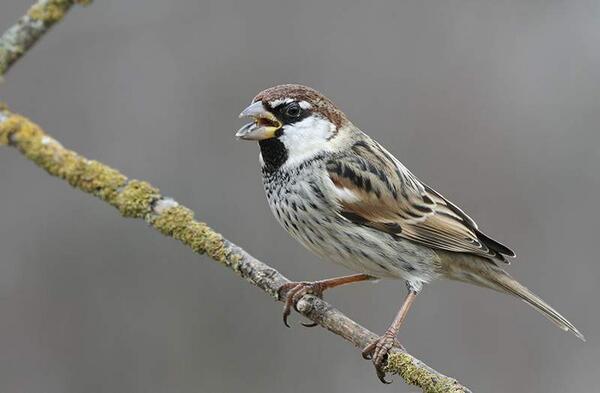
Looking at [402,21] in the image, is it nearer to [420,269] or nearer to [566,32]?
[566,32]

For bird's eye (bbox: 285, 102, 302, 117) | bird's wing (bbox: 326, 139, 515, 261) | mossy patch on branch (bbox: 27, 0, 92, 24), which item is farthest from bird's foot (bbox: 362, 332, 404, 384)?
mossy patch on branch (bbox: 27, 0, 92, 24)

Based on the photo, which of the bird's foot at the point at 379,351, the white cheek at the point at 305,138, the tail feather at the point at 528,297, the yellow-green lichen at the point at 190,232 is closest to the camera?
the bird's foot at the point at 379,351

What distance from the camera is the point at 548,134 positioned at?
27.1ft

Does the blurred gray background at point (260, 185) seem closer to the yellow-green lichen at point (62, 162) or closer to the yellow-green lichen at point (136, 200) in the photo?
the yellow-green lichen at point (62, 162)

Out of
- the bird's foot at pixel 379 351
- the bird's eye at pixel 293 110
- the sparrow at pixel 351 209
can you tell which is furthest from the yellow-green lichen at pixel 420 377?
the bird's eye at pixel 293 110

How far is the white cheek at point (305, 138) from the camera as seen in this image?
15.5 feet

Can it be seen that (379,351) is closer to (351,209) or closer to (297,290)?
(297,290)

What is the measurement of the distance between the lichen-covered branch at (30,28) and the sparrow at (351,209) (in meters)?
1.18

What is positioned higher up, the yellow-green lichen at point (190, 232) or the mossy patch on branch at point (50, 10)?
the mossy patch on branch at point (50, 10)

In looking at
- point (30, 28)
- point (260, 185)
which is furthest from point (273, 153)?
point (260, 185)

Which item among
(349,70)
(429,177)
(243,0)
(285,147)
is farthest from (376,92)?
(285,147)

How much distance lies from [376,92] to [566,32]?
2218 mm

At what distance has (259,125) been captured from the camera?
4625 mm

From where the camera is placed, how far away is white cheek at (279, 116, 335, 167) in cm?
471
